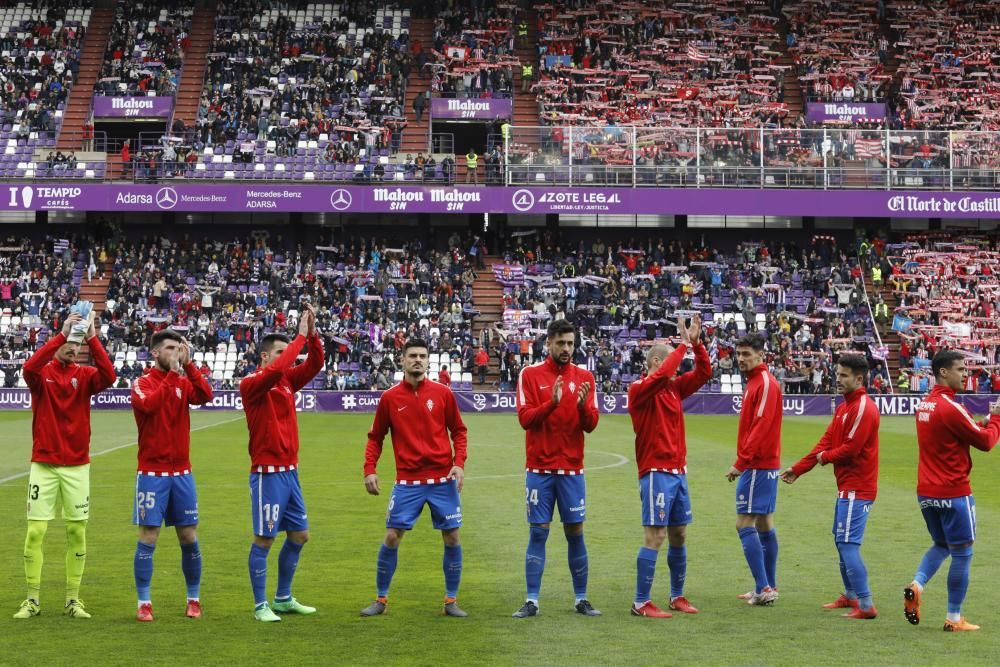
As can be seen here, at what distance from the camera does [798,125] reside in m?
56.2

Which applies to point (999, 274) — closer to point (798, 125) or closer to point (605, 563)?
point (798, 125)

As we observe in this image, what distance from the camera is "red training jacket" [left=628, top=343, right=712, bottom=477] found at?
452 inches

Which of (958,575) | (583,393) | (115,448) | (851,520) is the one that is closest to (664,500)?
(583,393)

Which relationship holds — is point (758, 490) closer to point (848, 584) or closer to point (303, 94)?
point (848, 584)

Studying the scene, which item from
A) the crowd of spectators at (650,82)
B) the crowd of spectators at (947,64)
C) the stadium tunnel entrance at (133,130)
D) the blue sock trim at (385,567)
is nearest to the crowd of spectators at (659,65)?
the crowd of spectators at (650,82)

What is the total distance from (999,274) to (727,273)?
1103 cm

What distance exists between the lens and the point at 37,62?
59.9 meters

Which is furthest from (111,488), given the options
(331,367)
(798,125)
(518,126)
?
(798,125)

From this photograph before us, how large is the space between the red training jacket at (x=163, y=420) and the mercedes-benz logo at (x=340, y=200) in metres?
42.1

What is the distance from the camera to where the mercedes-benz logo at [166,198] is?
174 feet

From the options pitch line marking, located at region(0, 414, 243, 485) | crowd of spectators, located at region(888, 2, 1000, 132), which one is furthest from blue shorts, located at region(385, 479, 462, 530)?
crowd of spectators, located at region(888, 2, 1000, 132)

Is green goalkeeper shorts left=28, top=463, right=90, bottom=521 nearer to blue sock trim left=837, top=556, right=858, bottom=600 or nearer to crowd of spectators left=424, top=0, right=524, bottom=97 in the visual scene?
blue sock trim left=837, top=556, right=858, bottom=600

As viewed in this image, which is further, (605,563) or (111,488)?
(111,488)

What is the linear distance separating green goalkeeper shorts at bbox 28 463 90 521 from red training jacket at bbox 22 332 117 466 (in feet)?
0.26
